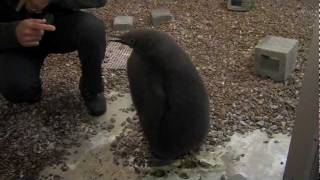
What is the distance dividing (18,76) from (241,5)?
5.59ft

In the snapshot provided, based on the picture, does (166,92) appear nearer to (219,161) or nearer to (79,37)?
(219,161)

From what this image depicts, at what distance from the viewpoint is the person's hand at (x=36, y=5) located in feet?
5.90

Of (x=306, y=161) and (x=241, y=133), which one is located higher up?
(x=306, y=161)

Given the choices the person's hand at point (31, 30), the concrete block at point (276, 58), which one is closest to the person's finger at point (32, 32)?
the person's hand at point (31, 30)

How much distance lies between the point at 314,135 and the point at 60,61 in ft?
5.46

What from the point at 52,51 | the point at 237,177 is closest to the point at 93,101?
the point at 52,51

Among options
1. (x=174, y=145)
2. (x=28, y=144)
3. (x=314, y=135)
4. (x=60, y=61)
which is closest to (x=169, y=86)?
(x=174, y=145)

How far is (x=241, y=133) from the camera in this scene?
201 centimetres

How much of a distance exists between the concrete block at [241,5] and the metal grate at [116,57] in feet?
2.67

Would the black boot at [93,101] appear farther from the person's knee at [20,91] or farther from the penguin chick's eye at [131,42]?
the penguin chick's eye at [131,42]

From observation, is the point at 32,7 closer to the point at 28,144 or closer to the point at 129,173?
the point at 28,144

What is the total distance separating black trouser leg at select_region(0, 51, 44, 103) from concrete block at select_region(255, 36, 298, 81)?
1.08 metres

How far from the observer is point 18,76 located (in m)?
1.86

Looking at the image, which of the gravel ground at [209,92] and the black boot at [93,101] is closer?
the gravel ground at [209,92]
